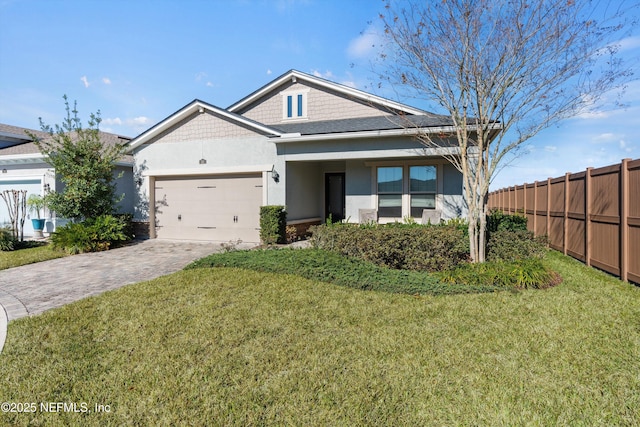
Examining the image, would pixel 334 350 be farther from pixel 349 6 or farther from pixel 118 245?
pixel 118 245

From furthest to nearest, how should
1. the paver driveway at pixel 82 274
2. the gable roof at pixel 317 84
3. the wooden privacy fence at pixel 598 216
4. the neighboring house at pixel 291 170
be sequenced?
the gable roof at pixel 317 84 → the neighboring house at pixel 291 170 → the wooden privacy fence at pixel 598 216 → the paver driveway at pixel 82 274

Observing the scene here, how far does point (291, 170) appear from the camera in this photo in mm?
12367

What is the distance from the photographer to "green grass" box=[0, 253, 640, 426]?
2.72 metres

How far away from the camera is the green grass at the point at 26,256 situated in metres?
9.14

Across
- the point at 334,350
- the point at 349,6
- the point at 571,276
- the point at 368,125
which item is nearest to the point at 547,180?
the point at 571,276

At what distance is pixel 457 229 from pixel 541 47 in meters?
4.35

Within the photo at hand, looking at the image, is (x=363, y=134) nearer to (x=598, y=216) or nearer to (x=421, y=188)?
(x=421, y=188)

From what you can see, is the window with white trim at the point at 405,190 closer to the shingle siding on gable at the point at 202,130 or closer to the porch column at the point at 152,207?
the shingle siding on gable at the point at 202,130

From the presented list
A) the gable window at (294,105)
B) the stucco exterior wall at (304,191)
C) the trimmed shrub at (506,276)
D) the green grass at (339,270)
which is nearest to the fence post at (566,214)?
the trimmed shrub at (506,276)

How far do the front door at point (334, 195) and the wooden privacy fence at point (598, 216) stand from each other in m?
7.48

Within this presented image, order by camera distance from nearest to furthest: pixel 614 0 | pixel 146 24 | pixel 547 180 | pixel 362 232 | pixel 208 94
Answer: pixel 614 0 < pixel 362 232 < pixel 146 24 < pixel 547 180 < pixel 208 94

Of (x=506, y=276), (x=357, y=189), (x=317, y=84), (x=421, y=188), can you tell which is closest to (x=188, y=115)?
(x=317, y=84)

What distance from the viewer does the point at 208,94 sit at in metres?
13.9

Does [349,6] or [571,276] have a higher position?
[349,6]
